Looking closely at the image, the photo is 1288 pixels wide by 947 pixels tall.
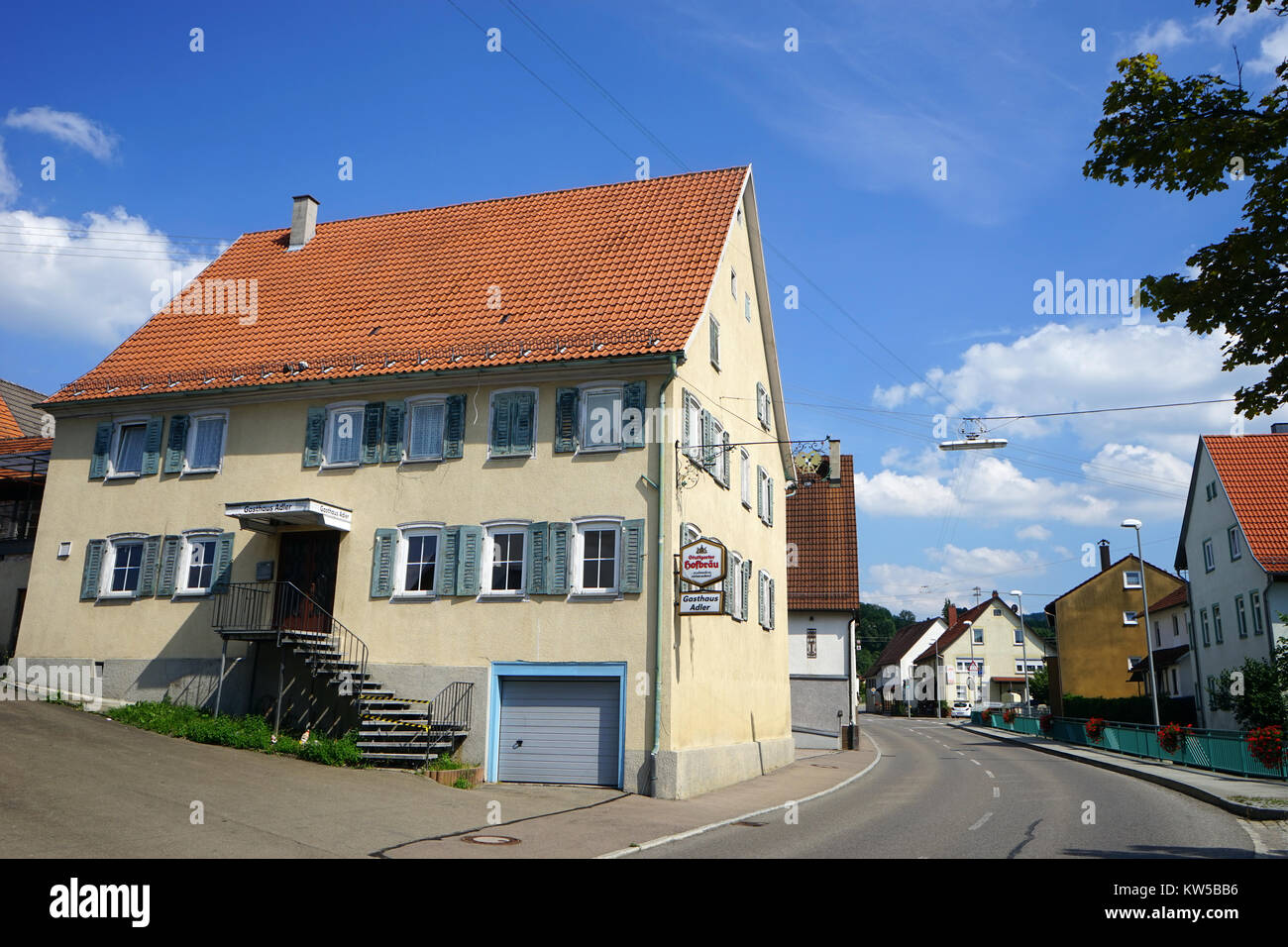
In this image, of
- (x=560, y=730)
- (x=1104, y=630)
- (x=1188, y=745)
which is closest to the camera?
(x=560, y=730)

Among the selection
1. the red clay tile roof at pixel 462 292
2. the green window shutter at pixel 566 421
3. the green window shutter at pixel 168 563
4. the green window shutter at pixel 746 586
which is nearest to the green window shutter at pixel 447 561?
the green window shutter at pixel 566 421

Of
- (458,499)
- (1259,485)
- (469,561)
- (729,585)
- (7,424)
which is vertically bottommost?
(729,585)

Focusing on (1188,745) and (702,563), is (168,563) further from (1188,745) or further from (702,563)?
(1188,745)

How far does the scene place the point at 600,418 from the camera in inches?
773

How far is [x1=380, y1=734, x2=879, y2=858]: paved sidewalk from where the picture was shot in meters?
11.7

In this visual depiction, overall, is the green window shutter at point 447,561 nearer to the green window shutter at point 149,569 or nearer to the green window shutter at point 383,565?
the green window shutter at point 383,565

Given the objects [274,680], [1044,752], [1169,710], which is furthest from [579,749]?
[1169,710]

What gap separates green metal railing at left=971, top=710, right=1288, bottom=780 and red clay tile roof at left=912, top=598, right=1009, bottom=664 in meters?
44.1

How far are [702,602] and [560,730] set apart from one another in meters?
3.74

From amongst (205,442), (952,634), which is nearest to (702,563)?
(205,442)

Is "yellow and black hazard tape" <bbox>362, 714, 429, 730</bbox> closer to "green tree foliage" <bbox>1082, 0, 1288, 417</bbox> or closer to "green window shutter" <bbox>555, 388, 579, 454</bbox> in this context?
"green window shutter" <bbox>555, 388, 579, 454</bbox>

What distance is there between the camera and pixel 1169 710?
1626 inches
